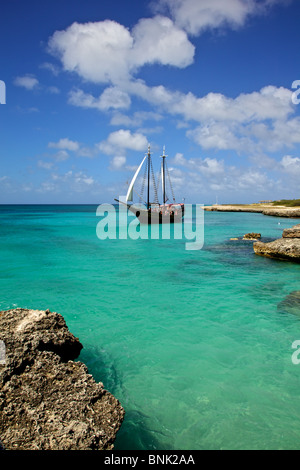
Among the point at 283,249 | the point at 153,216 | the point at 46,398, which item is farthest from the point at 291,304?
the point at 153,216

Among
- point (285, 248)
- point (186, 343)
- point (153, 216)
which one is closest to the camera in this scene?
point (186, 343)

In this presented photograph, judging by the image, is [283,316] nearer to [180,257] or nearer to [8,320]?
[8,320]

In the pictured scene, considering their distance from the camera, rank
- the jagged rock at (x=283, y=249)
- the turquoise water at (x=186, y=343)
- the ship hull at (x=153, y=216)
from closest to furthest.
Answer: the turquoise water at (x=186, y=343) < the jagged rock at (x=283, y=249) < the ship hull at (x=153, y=216)

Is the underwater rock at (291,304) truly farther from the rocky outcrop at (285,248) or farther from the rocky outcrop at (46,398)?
the rocky outcrop at (46,398)

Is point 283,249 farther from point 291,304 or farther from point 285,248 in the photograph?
point 291,304

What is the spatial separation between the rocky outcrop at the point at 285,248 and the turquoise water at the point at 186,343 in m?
1.51

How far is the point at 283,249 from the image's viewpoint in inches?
692

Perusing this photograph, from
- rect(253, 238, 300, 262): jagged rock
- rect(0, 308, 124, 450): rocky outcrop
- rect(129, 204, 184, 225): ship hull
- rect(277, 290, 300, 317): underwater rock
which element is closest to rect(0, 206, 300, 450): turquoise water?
rect(277, 290, 300, 317): underwater rock

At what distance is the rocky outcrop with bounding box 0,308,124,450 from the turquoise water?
0.92 meters

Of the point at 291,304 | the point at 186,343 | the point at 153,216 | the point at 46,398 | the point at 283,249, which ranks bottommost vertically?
the point at 186,343

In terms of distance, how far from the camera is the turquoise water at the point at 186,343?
15.1ft

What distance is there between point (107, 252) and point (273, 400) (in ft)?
59.7

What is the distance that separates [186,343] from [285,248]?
13000 mm

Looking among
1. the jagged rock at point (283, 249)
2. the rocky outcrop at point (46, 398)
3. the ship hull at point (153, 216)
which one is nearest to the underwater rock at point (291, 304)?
the jagged rock at point (283, 249)
